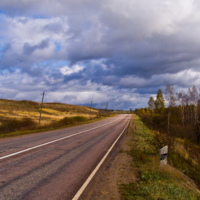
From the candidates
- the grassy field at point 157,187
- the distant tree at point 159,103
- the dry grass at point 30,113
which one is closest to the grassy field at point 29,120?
the dry grass at point 30,113

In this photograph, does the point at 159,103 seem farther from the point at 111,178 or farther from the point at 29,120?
the point at 111,178

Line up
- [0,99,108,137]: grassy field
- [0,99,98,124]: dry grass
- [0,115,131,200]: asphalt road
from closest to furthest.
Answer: [0,115,131,200]: asphalt road
[0,99,108,137]: grassy field
[0,99,98,124]: dry grass

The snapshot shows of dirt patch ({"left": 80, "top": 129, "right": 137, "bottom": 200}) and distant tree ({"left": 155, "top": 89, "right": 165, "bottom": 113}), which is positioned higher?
distant tree ({"left": 155, "top": 89, "right": 165, "bottom": 113})

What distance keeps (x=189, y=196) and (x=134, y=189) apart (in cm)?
138

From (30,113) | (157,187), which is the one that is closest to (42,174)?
(157,187)

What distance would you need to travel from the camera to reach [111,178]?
5992mm

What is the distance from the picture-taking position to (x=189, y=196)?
4.47 m

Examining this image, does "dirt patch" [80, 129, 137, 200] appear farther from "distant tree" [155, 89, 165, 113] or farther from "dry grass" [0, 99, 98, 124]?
"distant tree" [155, 89, 165, 113]

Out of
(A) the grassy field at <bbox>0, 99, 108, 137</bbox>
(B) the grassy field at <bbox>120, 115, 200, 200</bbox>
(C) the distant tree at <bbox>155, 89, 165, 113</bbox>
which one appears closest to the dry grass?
(A) the grassy field at <bbox>0, 99, 108, 137</bbox>

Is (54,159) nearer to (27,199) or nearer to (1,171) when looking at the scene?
(1,171)

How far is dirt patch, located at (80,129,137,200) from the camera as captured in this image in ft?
15.4

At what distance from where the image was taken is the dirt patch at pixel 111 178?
468 centimetres

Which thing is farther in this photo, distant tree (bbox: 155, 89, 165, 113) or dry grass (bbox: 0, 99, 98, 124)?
distant tree (bbox: 155, 89, 165, 113)

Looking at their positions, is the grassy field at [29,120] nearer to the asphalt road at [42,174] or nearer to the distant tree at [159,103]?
the asphalt road at [42,174]
